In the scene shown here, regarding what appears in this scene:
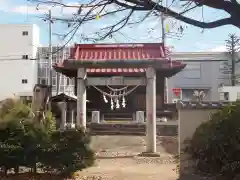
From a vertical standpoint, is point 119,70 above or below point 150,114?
above

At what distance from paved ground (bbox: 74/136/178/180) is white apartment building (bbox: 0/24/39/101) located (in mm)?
31760

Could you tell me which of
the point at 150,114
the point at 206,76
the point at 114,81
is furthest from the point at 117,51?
the point at 206,76

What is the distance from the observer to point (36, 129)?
379 inches

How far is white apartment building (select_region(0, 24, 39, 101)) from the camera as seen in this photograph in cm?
4925

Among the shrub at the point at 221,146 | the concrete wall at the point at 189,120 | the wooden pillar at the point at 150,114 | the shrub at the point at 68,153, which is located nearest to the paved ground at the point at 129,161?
the wooden pillar at the point at 150,114

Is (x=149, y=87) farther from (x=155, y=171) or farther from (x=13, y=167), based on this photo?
(x=13, y=167)

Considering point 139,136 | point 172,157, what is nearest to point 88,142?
point 172,157

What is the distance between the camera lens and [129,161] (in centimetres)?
1359

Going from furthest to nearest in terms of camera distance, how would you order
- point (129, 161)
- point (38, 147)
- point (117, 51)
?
1. point (117, 51)
2. point (129, 161)
3. point (38, 147)

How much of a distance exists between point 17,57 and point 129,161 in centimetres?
3827

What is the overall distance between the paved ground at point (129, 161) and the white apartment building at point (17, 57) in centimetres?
3176

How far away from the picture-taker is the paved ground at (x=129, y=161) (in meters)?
10.7

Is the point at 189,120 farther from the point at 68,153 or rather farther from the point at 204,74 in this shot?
the point at 204,74

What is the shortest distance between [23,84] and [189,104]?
42.5 meters
